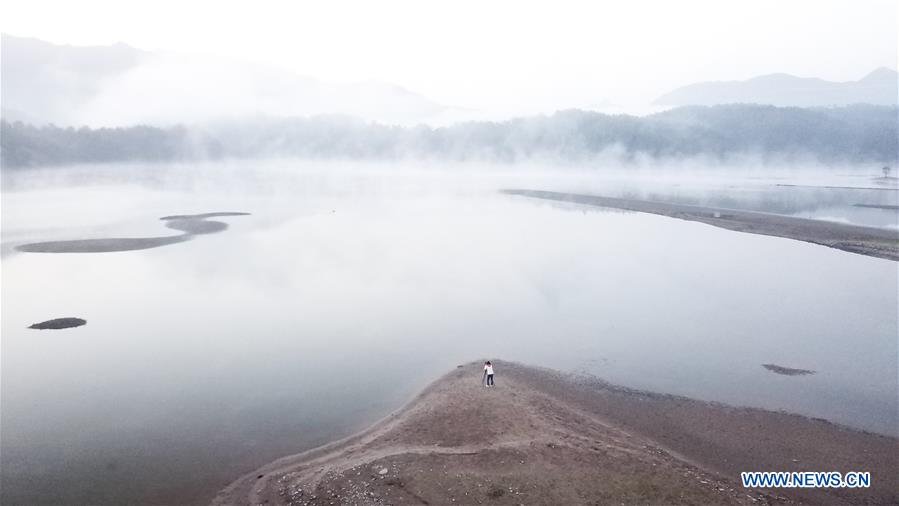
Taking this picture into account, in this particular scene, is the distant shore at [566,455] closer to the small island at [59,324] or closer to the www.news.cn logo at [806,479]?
the www.news.cn logo at [806,479]

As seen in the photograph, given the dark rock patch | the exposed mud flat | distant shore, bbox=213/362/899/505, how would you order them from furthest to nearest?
the exposed mud flat < the dark rock patch < distant shore, bbox=213/362/899/505

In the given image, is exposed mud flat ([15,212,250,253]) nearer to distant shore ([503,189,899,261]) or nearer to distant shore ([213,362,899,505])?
distant shore ([213,362,899,505])

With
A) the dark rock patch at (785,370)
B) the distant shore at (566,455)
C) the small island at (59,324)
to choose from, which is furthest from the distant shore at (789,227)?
the small island at (59,324)

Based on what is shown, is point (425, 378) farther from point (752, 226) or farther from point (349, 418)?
point (752, 226)

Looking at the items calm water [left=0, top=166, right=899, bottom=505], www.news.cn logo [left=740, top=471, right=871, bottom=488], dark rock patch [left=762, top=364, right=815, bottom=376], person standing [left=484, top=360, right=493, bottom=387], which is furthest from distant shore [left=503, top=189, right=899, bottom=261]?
person standing [left=484, top=360, right=493, bottom=387]

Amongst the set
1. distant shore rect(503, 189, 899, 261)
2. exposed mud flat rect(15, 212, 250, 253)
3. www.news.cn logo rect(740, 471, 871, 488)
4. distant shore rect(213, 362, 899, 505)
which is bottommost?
www.news.cn logo rect(740, 471, 871, 488)

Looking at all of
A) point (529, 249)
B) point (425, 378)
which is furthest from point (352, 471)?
point (529, 249)
